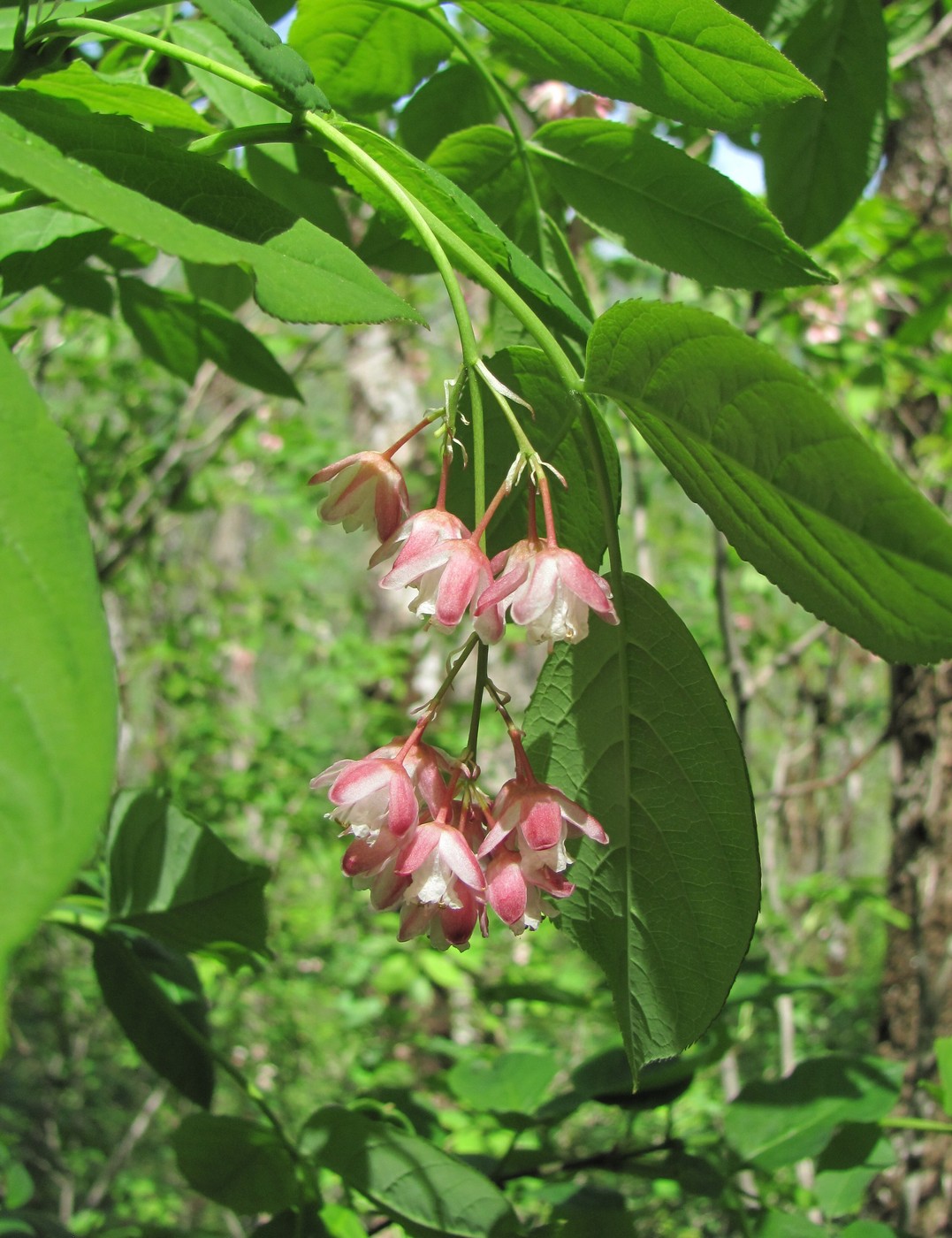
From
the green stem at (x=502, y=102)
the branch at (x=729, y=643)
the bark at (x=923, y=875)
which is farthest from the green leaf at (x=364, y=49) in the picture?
the bark at (x=923, y=875)

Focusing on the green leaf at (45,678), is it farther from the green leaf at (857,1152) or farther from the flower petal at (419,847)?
the green leaf at (857,1152)

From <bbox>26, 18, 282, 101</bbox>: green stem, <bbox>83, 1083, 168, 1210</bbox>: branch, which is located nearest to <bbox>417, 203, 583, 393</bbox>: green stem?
<bbox>26, 18, 282, 101</bbox>: green stem

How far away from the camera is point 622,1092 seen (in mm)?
1082

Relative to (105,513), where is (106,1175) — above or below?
below

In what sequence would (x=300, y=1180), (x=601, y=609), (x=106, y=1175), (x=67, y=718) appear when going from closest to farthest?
1. (x=67, y=718)
2. (x=601, y=609)
3. (x=300, y=1180)
4. (x=106, y=1175)

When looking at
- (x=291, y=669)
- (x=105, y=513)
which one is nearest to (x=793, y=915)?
(x=291, y=669)

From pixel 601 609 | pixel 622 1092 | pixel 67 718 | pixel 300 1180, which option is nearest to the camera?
pixel 67 718

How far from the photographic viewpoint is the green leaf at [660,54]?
616mm

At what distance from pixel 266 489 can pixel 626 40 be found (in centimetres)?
522

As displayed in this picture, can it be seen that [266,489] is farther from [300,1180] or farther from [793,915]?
[300,1180]

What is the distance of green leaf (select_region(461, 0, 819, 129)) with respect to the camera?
616 mm

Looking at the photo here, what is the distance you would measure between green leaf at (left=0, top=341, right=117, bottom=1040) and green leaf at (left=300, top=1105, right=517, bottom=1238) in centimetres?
68

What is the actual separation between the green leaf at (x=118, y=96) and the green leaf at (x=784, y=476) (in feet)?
1.15

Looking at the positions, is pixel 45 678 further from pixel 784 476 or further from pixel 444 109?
pixel 444 109
